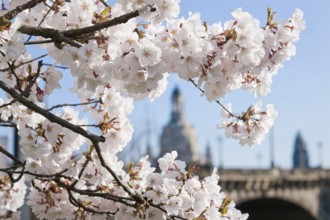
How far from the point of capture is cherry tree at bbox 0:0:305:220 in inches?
185

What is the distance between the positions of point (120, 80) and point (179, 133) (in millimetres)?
146250

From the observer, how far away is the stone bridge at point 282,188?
4784 centimetres

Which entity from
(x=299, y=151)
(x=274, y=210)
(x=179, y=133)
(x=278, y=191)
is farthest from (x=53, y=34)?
(x=179, y=133)

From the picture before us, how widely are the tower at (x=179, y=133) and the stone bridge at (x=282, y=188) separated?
85.7 meters

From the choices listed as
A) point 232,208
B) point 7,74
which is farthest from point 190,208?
point 7,74

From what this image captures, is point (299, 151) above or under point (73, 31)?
above

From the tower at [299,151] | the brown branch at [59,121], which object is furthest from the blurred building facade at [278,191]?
the tower at [299,151]

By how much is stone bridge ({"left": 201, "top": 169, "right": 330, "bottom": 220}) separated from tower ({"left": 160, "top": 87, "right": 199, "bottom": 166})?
85690 millimetres

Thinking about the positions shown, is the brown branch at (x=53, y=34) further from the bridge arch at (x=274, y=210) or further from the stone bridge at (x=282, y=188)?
the bridge arch at (x=274, y=210)

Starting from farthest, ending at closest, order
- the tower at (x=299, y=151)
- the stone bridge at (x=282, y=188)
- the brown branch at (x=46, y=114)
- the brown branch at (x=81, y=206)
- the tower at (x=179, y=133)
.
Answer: the tower at (x=179, y=133)
the tower at (x=299, y=151)
the stone bridge at (x=282, y=188)
the brown branch at (x=81, y=206)
the brown branch at (x=46, y=114)

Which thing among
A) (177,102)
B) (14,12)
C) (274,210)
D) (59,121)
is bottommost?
(59,121)

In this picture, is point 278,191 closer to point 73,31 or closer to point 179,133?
point 73,31

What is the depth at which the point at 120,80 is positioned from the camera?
17.7 ft

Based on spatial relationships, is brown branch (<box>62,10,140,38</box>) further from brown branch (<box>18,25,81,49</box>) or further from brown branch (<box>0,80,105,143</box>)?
brown branch (<box>0,80,105,143</box>)
